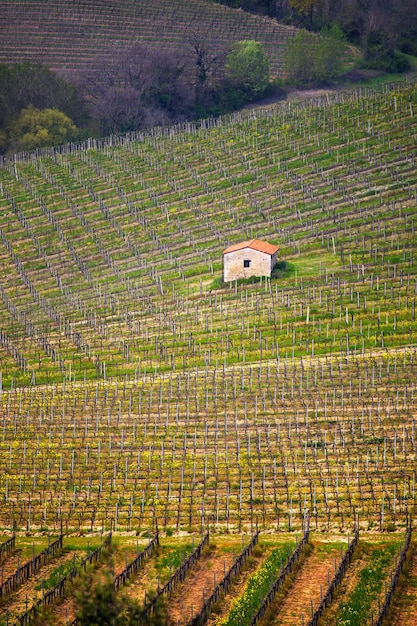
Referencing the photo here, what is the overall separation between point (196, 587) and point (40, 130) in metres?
69.3

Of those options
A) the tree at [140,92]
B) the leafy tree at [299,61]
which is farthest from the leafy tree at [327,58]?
the tree at [140,92]

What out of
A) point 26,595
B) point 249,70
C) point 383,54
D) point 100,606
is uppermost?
point 383,54

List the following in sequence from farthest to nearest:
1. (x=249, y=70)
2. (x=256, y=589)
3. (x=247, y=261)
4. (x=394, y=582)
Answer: (x=249, y=70) < (x=247, y=261) < (x=256, y=589) < (x=394, y=582)

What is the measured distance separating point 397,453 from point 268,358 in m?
12.7

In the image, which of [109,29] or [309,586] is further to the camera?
[109,29]

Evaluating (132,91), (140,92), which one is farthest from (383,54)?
(132,91)

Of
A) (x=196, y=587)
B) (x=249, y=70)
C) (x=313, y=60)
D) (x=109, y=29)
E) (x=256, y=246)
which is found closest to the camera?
(x=196, y=587)

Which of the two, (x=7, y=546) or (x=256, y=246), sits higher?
(x=256, y=246)

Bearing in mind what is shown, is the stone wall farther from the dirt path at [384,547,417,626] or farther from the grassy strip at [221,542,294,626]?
the dirt path at [384,547,417,626]

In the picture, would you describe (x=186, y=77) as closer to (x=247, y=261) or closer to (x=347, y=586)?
(x=247, y=261)

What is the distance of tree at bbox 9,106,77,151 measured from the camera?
346ft

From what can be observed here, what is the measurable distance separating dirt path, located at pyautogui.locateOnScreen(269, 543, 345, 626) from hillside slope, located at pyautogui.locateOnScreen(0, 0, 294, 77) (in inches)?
3512

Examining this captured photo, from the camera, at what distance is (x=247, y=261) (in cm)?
7294

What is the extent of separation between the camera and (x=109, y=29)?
134 metres
